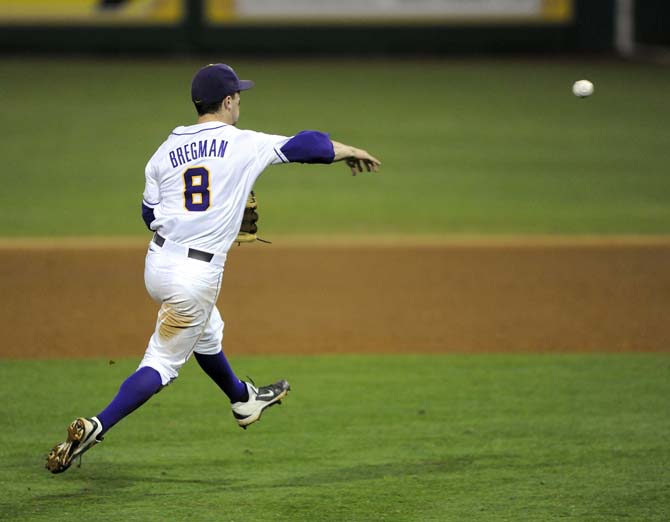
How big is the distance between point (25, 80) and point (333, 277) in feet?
40.0

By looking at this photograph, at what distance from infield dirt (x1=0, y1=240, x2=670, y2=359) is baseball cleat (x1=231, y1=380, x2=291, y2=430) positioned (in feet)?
6.81

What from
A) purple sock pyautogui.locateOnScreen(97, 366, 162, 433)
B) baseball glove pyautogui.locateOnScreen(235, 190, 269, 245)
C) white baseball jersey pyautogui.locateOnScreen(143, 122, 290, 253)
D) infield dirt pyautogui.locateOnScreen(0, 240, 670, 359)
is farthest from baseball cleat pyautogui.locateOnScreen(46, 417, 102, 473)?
infield dirt pyautogui.locateOnScreen(0, 240, 670, 359)

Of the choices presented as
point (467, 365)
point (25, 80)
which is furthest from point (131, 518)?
point (25, 80)

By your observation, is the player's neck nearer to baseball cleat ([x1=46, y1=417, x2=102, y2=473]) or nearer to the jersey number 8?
the jersey number 8

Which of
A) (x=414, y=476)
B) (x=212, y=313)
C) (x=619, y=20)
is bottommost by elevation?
(x=619, y=20)

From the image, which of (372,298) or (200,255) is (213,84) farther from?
(372,298)

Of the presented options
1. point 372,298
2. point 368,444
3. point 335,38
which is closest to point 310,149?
point 368,444

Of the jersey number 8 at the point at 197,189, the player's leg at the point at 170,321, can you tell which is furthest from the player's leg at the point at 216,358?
the jersey number 8 at the point at 197,189

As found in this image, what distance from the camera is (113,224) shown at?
1201 cm

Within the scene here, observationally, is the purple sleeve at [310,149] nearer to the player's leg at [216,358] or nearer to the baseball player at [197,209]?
the baseball player at [197,209]

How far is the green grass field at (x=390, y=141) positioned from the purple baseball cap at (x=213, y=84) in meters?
6.44

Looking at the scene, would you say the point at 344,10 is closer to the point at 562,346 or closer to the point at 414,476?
the point at 562,346

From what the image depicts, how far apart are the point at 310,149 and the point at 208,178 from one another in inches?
18.2

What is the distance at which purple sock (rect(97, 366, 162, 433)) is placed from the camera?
16.2 ft
